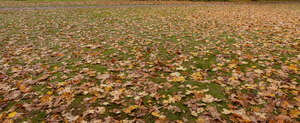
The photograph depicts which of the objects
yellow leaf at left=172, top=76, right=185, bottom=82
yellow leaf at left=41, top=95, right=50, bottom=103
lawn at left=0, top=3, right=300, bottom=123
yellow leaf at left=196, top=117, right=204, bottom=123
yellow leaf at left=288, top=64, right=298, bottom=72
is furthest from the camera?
yellow leaf at left=288, top=64, right=298, bottom=72

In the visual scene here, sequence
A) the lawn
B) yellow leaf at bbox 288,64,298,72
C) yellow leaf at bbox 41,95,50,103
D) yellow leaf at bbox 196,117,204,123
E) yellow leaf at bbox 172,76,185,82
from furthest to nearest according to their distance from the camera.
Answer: yellow leaf at bbox 288,64,298,72, yellow leaf at bbox 172,76,185,82, yellow leaf at bbox 41,95,50,103, the lawn, yellow leaf at bbox 196,117,204,123

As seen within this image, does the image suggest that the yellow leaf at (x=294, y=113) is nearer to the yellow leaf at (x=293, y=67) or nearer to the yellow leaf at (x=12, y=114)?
the yellow leaf at (x=293, y=67)

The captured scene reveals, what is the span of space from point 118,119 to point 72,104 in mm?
925

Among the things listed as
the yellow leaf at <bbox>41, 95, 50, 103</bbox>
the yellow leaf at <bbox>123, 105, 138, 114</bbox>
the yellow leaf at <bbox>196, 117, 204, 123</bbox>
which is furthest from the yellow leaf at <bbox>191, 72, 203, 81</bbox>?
the yellow leaf at <bbox>41, 95, 50, 103</bbox>

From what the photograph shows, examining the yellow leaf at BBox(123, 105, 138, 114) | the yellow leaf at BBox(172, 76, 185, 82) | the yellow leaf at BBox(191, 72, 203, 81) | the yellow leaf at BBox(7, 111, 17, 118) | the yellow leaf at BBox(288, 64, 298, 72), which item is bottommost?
the yellow leaf at BBox(7, 111, 17, 118)

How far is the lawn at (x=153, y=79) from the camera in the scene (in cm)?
309

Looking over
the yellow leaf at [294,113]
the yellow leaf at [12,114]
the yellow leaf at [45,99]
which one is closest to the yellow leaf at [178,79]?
the yellow leaf at [294,113]

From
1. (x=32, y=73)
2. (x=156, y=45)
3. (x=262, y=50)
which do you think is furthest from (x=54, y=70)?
(x=262, y=50)

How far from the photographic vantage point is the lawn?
10.2 ft

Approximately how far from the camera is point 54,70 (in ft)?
15.5

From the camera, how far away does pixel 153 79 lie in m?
4.11

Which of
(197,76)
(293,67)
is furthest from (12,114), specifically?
(293,67)

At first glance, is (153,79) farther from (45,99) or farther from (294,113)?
(294,113)

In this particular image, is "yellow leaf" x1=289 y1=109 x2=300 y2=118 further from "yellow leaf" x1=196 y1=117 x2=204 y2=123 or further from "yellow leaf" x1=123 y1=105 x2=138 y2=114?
"yellow leaf" x1=123 y1=105 x2=138 y2=114
